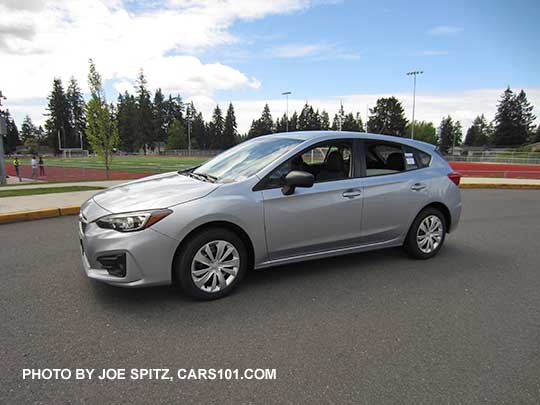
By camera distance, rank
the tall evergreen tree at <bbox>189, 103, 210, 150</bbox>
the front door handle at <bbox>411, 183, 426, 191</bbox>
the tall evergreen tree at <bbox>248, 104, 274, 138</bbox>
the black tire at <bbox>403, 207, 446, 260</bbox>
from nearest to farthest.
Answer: the front door handle at <bbox>411, 183, 426, 191</bbox> < the black tire at <bbox>403, 207, 446, 260</bbox> < the tall evergreen tree at <bbox>248, 104, 274, 138</bbox> < the tall evergreen tree at <bbox>189, 103, 210, 150</bbox>

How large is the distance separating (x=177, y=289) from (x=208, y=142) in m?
111

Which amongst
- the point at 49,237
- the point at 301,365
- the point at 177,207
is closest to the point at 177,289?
the point at 177,207

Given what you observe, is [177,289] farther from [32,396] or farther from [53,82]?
[53,82]

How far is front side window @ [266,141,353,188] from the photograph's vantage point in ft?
13.2

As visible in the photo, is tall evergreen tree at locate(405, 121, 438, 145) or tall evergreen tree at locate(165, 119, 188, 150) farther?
tall evergreen tree at locate(405, 121, 438, 145)

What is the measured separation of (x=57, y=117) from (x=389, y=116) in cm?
9227

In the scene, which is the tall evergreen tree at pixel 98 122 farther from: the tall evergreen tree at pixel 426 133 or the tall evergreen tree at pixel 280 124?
the tall evergreen tree at pixel 426 133

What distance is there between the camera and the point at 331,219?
3.89m

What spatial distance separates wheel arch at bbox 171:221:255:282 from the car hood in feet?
0.94

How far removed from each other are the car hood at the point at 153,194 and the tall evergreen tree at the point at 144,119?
103 metres

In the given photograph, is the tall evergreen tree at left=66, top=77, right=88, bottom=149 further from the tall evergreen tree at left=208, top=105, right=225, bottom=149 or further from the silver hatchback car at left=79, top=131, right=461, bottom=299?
the silver hatchback car at left=79, top=131, right=461, bottom=299

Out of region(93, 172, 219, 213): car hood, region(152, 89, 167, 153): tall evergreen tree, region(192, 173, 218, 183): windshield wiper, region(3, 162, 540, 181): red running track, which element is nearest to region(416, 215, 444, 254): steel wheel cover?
region(192, 173, 218, 183): windshield wiper

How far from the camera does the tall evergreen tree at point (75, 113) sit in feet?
329

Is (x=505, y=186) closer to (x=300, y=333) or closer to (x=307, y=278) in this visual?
A: (x=307, y=278)
